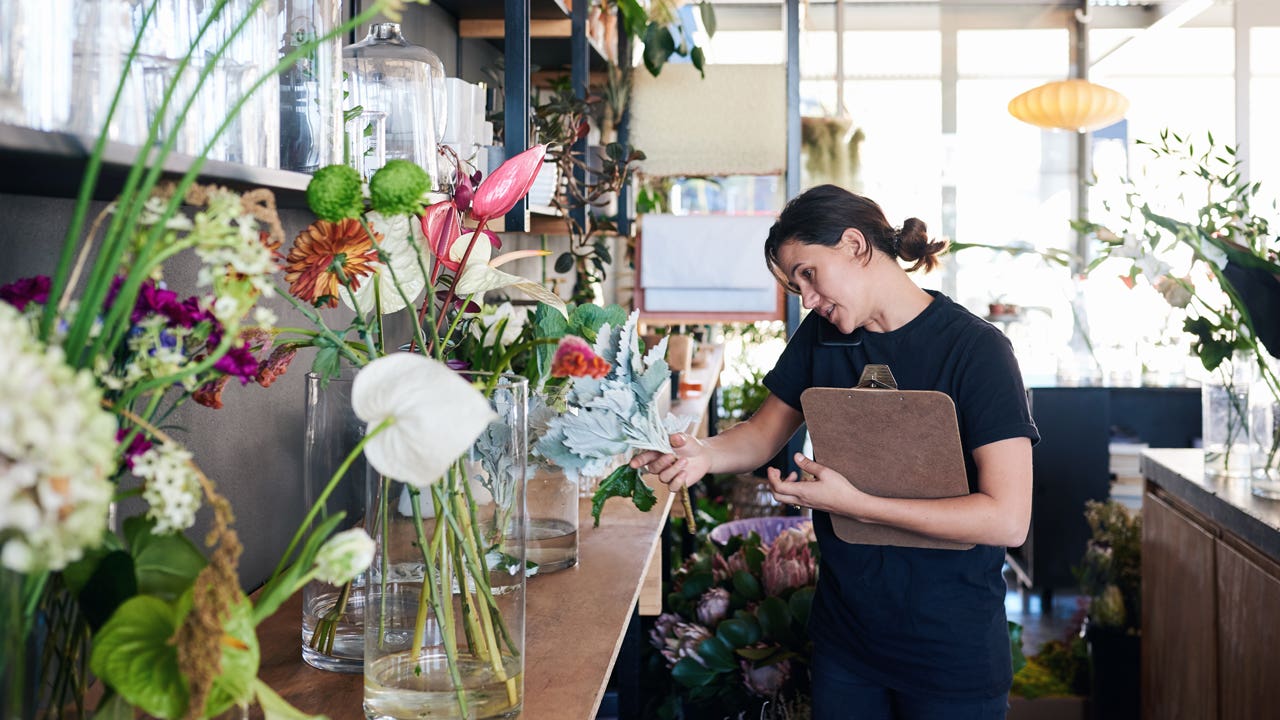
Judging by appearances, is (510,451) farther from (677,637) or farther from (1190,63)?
(1190,63)

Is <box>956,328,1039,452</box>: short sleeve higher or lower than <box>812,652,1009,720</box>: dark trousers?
higher

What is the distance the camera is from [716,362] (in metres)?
3.86

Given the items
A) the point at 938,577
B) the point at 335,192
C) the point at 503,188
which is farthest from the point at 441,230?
the point at 938,577

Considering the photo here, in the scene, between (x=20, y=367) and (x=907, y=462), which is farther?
(x=907, y=462)

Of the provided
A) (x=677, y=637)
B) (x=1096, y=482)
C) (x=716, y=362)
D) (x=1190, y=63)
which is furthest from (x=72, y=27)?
(x=1190, y=63)

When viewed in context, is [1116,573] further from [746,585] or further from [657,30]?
[657,30]

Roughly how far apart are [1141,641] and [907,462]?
1495mm

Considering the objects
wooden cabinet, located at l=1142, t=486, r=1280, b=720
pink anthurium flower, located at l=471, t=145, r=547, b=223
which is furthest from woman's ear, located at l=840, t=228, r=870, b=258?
wooden cabinet, located at l=1142, t=486, r=1280, b=720

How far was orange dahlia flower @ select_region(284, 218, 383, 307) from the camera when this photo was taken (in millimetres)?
748

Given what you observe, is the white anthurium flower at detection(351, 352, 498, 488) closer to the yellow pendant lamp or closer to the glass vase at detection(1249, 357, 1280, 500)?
the glass vase at detection(1249, 357, 1280, 500)

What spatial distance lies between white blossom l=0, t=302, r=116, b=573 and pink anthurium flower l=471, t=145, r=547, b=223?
1.80 ft

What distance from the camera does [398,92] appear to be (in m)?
1.24

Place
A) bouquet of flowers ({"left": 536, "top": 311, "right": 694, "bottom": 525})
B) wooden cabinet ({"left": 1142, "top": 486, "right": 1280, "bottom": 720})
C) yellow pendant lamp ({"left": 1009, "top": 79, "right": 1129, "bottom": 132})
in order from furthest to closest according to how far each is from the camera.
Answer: yellow pendant lamp ({"left": 1009, "top": 79, "right": 1129, "bottom": 132})
wooden cabinet ({"left": 1142, "top": 486, "right": 1280, "bottom": 720})
bouquet of flowers ({"left": 536, "top": 311, "right": 694, "bottom": 525})

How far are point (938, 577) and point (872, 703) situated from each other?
0.22 metres
